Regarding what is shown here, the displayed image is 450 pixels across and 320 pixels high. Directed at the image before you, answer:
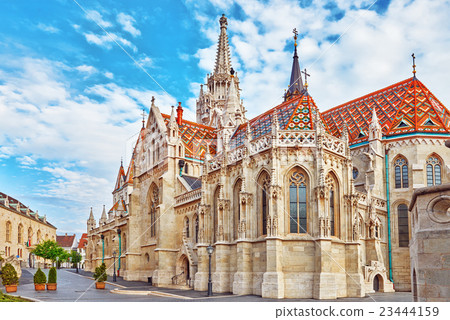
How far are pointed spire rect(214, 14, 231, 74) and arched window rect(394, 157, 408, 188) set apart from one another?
44960 mm

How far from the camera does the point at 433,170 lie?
31750mm

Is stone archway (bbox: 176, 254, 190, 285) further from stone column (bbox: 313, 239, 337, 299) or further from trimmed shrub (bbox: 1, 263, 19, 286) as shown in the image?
stone column (bbox: 313, 239, 337, 299)

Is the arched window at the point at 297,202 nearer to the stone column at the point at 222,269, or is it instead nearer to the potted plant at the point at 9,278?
the stone column at the point at 222,269

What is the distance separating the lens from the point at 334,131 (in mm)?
36312

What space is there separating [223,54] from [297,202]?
54.7 meters

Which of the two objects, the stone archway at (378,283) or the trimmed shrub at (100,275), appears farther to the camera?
the stone archway at (378,283)

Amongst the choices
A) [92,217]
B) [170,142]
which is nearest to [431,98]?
[170,142]

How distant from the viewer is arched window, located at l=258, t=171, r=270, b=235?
24.2 m

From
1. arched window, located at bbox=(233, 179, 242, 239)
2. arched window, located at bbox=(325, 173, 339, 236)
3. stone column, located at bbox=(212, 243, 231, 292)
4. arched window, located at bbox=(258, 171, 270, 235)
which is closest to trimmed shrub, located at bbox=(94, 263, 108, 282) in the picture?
stone column, located at bbox=(212, 243, 231, 292)

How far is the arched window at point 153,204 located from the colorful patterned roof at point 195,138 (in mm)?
4107

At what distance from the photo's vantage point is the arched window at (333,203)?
927 inches

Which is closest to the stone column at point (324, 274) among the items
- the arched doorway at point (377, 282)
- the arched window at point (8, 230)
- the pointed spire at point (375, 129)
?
the arched doorway at point (377, 282)

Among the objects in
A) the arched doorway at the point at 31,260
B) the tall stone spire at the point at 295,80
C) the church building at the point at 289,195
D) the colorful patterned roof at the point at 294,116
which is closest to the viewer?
the church building at the point at 289,195

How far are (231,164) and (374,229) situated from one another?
10.6m
